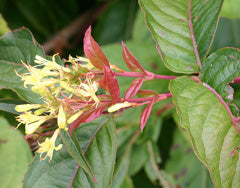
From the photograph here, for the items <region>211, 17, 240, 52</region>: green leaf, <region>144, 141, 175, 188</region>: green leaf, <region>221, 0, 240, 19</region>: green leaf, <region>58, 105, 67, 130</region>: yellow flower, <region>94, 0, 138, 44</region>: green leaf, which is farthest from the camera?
<region>94, 0, 138, 44</region>: green leaf

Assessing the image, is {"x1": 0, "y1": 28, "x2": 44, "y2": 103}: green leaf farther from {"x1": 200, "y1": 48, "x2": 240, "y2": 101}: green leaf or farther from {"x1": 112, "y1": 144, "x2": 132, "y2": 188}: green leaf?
{"x1": 112, "y1": 144, "x2": 132, "y2": 188}: green leaf

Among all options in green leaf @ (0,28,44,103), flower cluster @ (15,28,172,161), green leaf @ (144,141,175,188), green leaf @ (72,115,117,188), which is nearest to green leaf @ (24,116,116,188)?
green leaf @ (72,115,117,188)

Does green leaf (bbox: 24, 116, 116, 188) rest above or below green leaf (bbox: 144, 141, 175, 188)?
above

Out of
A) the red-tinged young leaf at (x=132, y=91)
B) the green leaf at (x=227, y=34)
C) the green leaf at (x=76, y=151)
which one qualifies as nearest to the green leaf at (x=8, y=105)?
the green leaf at (x=76, y=151)

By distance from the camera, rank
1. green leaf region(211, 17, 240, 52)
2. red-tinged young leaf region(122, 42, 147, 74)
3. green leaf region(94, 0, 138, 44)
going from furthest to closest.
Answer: green leaf region(94, 0, 138, 44) → green leaf region(211, 17, 240, 52) → red-tinged young leaf region(122, 42, 147, 74)

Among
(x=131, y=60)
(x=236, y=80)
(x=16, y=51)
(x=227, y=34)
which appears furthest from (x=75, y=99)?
(x=227, y=34)

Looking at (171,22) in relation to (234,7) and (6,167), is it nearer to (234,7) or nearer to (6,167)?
(234,7)

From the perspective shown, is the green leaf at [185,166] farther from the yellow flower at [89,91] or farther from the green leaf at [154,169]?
the yellow flower at [89,91]
